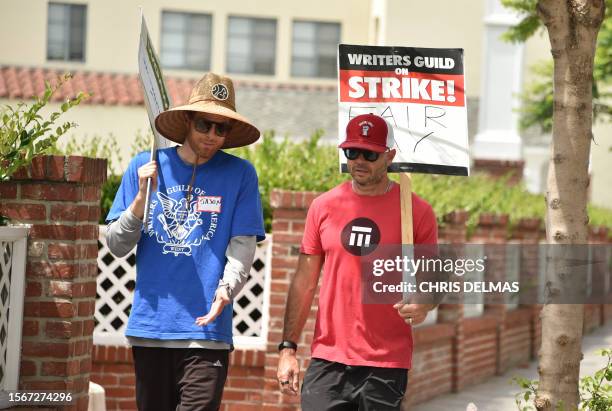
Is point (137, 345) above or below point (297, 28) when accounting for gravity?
below

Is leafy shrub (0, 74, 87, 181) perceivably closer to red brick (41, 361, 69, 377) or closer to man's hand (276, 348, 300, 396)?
red brick (41, 361, 69, 377)

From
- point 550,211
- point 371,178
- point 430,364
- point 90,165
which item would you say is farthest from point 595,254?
point 430,364

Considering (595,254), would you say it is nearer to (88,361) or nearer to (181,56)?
(88,361)

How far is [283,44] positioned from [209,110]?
27.9 m

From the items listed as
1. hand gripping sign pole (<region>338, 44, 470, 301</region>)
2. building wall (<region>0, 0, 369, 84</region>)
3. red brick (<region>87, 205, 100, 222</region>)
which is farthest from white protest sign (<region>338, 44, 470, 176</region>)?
building wall (<region>0, 0, 369, 84</region>)

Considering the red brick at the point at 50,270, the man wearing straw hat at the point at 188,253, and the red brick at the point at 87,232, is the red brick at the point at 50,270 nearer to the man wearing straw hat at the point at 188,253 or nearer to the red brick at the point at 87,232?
the red brick at the point at 87,232

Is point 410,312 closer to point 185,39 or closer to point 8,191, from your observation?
point 8,191

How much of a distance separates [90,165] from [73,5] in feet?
87.5

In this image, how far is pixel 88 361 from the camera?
6.96m

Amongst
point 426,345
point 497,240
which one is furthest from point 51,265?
point 497,240

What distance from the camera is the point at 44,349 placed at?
6691 mm

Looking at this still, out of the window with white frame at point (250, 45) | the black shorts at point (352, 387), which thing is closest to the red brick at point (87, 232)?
the black shorts at point (352, 387)

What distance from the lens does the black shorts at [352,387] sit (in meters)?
5.39

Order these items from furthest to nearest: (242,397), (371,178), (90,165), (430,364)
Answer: (430,364) → (242,397) → (90,165) → (371,178)
